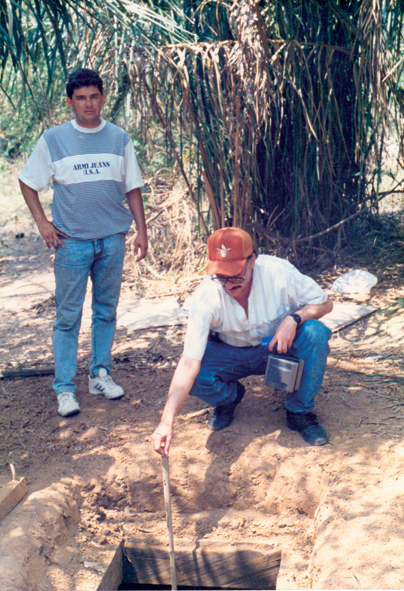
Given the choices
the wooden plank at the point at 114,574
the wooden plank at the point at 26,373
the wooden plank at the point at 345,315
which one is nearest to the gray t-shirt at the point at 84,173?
the wooden plank at the point at 26,373

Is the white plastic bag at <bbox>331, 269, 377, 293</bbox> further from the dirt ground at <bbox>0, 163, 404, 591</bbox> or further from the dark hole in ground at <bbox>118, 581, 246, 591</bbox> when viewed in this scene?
the dark hole in ground at <bbox>118, 581, 246, 591</bbox>

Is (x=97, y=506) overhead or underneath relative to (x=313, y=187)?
underneath

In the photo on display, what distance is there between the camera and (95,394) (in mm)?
3285

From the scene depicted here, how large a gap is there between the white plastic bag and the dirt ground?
968 mm

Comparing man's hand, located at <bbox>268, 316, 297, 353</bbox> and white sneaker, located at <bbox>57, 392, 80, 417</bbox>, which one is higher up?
man's hand, located at <bbox>268, 316, 297, 353</bbox>

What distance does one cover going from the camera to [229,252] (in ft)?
7.79

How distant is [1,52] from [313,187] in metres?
2.79

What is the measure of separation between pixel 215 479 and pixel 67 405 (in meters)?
0.90

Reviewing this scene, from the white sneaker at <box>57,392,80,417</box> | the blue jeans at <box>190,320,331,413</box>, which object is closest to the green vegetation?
the white sneaker at <box>57,392,80,417</box>

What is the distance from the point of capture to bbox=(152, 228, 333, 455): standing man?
2391 mm

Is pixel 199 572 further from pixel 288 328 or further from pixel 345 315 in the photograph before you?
pixel 345 315

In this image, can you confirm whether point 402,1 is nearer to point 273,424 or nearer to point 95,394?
point 273,424

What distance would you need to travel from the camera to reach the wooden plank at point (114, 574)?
2.42 meters

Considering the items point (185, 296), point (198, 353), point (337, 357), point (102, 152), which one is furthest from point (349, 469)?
point (185, 296)
